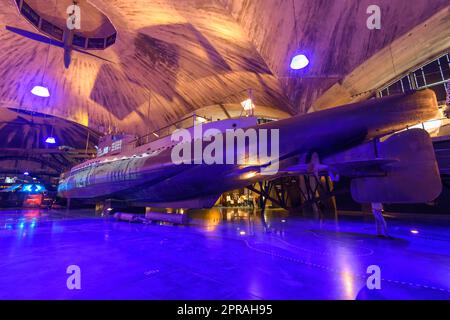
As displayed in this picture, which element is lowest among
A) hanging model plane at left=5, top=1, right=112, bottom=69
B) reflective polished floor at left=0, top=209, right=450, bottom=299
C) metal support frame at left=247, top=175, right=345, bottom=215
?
reflective polished floor at left=0, top=209, right=450, bottom=299

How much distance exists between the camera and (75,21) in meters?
13.0

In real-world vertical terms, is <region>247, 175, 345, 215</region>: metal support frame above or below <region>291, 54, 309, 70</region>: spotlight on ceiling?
below

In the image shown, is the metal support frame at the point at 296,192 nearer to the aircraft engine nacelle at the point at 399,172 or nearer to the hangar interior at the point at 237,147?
the hangar interior at the point at 237,147

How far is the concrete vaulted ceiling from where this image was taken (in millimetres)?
7457

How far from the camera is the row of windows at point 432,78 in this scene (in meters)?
10.7

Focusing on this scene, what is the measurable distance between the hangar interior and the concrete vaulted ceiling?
0.25 feet

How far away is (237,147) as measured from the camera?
239 inches

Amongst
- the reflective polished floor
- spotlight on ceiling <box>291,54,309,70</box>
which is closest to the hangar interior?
the reflective polished floor

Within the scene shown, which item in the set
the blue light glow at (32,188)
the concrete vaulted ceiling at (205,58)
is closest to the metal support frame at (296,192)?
the concrete vaulted ceiling at (205,58)

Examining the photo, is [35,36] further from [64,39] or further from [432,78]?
[432,78]

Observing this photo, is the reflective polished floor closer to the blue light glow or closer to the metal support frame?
the metal support frame
